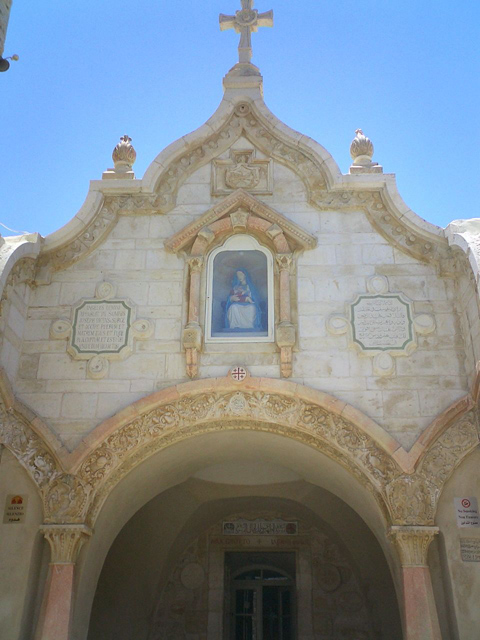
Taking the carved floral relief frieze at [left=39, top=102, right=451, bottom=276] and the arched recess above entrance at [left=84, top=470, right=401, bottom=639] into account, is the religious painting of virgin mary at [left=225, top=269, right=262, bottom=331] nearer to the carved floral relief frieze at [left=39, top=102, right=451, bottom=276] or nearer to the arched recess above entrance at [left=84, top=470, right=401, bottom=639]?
the carved floral relief frieze at [left=39, top=102, right=451, bottom=276]

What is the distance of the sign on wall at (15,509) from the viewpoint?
780 centimetres

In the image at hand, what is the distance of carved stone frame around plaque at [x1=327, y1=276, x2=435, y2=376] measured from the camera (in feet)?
27.4

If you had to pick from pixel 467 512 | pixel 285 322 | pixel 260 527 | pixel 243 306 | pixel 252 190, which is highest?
pixel 252 190

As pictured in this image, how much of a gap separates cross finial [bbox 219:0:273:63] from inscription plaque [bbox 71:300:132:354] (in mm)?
4471

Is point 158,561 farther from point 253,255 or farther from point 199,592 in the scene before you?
point 253,255

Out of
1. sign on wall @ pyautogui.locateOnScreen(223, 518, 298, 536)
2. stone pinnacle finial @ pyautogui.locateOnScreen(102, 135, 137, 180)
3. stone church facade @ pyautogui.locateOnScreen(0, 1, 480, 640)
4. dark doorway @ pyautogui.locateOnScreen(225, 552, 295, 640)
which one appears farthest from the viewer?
sign on wall @ pyautogui.locateOnScreen(223, 518, 298, 536)

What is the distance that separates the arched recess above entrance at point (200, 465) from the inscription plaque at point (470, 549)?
31.4 inches

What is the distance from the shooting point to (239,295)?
29.5 ft

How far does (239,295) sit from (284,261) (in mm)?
726

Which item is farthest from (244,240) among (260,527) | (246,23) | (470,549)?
(260,527)

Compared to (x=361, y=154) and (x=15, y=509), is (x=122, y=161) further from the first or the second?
(x=15, y=509)

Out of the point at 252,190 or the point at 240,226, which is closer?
the point at 240,226

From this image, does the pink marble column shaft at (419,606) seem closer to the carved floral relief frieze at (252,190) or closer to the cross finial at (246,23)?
the carved floral relief frieze at (252,190)

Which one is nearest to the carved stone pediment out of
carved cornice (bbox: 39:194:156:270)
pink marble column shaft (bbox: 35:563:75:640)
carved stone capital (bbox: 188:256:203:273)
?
carved stone capital (bbox: 188:256:203:273)
